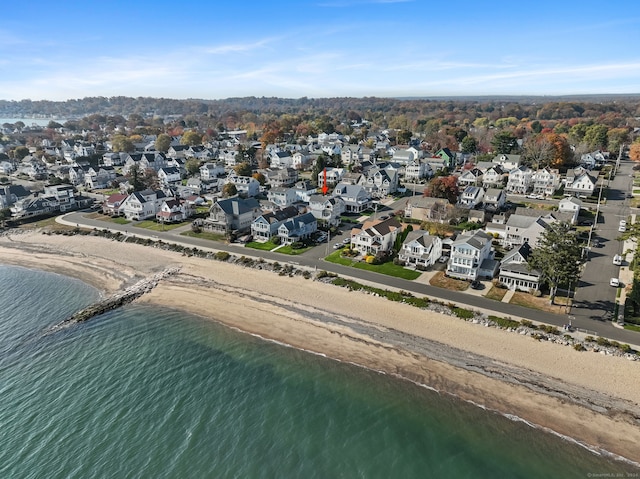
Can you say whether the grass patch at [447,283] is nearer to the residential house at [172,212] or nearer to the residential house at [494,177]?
the residential house at [172,212]

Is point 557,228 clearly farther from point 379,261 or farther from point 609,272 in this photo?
point 379,261

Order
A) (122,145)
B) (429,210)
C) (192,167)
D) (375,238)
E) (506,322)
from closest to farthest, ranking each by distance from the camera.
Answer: (506,322)
(375,238)
(429,210)
(192,167)
(122,145)

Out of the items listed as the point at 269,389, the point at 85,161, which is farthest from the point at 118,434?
the point at 85,161

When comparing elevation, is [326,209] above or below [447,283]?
above

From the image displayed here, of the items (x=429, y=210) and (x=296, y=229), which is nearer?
(x=296, y=229)

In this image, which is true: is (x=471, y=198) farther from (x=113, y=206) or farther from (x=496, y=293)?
(x=113, y=206)

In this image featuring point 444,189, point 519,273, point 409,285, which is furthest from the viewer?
point 444,189

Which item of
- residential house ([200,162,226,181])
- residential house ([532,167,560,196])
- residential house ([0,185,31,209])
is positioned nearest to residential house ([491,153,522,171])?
residential house ([532,167,560,196])

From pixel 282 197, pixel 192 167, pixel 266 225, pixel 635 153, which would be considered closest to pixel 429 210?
pixel 266 225

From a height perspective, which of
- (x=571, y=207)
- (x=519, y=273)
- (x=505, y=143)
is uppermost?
(x=505, y=143)
